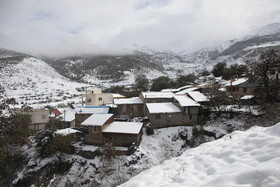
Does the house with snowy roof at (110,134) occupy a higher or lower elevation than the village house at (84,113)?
lower

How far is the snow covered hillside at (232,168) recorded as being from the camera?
10.4ft

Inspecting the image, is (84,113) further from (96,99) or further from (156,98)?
(156,98)

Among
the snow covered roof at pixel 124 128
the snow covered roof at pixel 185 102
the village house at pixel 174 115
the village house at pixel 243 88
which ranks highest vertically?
the village house at pixel 243 88

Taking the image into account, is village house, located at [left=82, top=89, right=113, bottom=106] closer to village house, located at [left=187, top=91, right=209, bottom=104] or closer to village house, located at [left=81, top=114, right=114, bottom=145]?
village house, located at [left=81, top=114, right=114, bottom=145]

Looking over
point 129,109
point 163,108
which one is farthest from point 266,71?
point 129,109

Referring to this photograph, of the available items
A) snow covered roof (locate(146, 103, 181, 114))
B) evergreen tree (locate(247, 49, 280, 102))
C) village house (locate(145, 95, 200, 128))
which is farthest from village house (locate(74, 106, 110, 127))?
Answer: evergreen tree (locate(247, 49, 280, 102))

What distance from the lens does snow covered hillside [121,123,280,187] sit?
3.17m

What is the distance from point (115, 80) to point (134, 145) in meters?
117

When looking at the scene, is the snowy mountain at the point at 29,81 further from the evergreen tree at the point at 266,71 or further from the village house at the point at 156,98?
the evergreen tree at the point at 266,71

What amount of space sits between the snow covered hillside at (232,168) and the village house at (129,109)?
2326cm

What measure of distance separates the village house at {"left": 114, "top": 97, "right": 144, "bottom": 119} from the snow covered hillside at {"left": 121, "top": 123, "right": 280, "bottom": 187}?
23258mm

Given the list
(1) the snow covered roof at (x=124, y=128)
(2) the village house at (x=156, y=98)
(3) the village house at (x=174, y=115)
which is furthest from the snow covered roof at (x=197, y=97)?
(1) the snow covered roof at (x=124, y=128)

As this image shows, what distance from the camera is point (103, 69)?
158 meters

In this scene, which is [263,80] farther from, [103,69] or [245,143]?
[103,69]
